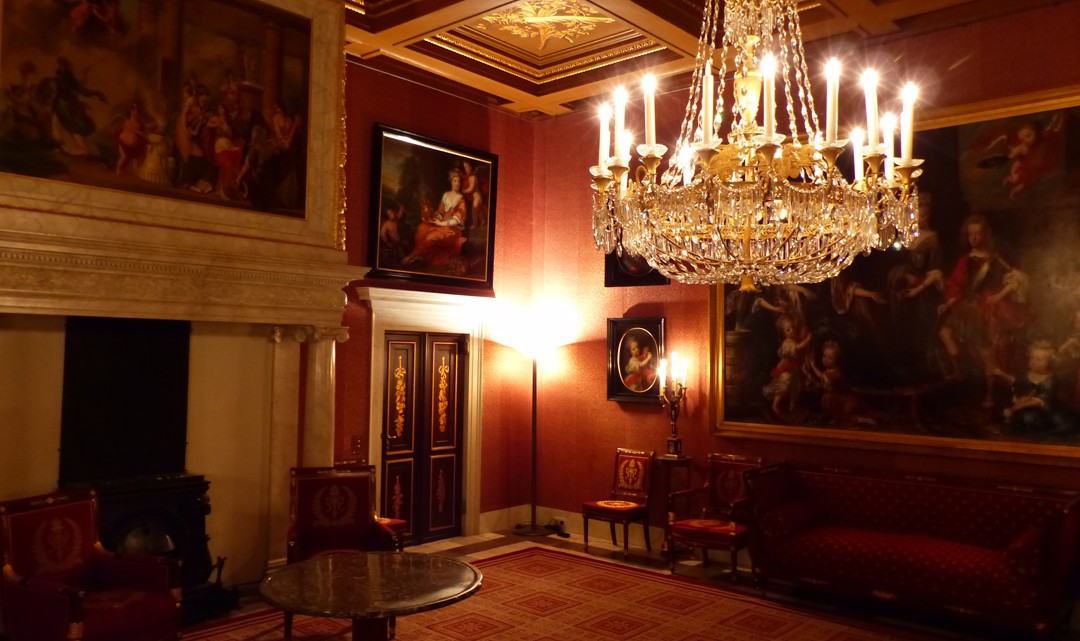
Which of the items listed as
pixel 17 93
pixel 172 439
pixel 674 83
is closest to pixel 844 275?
pixel 674 83

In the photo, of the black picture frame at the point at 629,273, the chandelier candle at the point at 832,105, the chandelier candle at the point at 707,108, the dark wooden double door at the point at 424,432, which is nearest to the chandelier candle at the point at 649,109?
the chandelier candle at the point at 707,108

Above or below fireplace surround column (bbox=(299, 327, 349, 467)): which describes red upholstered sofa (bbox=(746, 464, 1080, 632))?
below

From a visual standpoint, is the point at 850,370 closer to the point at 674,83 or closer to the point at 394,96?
the point at 674,83

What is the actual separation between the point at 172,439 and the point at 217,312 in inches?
37.9

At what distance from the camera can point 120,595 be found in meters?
4.55

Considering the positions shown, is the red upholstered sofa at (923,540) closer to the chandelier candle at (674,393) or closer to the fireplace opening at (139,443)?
the chandelier candle at (674,393)

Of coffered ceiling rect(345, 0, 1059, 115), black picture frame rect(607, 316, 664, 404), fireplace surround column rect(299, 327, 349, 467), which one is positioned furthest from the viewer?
black picture frame rect(607, 316, 664, 404)

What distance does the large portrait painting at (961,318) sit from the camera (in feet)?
19.0

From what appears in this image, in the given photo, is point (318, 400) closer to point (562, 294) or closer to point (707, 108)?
point (562, 294)

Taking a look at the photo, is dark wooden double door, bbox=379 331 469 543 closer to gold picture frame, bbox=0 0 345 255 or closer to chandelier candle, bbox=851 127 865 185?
gold picture frame, bbox=0 0 345 255

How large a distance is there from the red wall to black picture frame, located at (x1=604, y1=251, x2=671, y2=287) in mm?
94

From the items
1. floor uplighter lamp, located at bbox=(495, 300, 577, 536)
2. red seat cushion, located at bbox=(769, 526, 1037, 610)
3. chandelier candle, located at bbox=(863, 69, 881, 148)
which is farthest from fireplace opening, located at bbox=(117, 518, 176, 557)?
chandelier candle, located at bbox=(863, 69, 881, 148)

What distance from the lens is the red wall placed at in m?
6.71

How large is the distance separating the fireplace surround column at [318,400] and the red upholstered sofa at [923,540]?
334 cm
